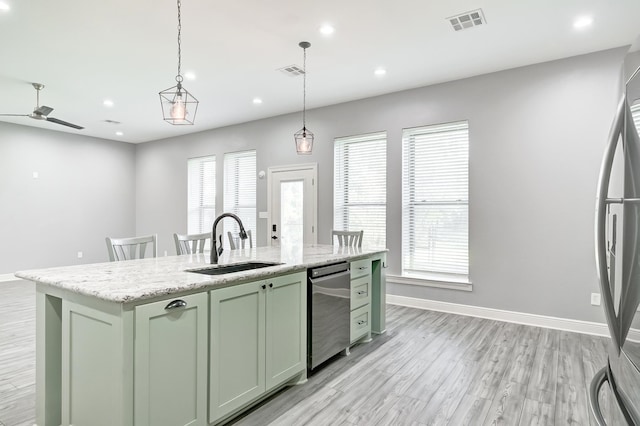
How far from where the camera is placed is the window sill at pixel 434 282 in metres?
4.55

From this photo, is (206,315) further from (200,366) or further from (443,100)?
(443,100)

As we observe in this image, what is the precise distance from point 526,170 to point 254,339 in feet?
12.2

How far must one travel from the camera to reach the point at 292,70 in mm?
4406

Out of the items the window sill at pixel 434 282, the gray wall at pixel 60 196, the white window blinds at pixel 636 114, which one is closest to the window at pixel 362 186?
the window sill at pixel 434 282

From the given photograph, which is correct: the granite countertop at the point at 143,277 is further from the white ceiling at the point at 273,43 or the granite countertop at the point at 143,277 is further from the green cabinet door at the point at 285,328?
the white ceiling at the point at 273,43

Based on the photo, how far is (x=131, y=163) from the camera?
8.78 metres

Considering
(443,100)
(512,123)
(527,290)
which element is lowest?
(527,290)

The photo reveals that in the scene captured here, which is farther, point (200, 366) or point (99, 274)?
point (99, 274)

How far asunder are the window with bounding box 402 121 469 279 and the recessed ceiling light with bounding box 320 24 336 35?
207 centimetres

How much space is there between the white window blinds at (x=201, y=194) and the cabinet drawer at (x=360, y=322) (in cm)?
484

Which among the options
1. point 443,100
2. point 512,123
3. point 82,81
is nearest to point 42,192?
point 82,81

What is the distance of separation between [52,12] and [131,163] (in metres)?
6.16

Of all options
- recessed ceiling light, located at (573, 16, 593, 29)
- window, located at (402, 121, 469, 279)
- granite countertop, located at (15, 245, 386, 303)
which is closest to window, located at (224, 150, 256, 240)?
window, located at (402, 121, 469, 279)

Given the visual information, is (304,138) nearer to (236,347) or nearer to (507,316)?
(236,347)
